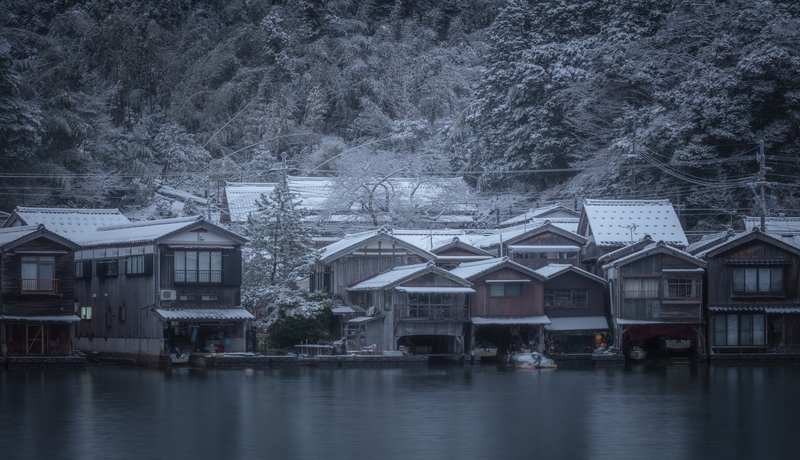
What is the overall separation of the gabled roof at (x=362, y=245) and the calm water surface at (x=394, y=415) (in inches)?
350

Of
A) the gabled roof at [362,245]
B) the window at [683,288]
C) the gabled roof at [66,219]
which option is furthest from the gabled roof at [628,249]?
the gabled roof at [66,219]

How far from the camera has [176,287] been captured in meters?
41.9

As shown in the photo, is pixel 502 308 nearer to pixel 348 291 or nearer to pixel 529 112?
pixel 348 291

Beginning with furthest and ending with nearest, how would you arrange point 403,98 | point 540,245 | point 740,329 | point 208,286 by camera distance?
point 403,98
point 540,245
point 740,329
point 208,286

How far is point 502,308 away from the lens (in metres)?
45.8

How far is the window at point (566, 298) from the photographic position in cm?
4738

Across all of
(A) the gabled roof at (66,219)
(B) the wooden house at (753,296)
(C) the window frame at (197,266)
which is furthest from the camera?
(A) the gabled roof at (66,219)

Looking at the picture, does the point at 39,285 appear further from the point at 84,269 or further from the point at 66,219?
the point at 66,219

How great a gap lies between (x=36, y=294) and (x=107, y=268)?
5675 mm

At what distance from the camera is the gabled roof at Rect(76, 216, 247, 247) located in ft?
137

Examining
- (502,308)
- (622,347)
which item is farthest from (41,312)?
(622,347)

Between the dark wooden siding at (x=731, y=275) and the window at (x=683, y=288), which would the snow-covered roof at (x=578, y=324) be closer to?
the window at (x=683, y=288)

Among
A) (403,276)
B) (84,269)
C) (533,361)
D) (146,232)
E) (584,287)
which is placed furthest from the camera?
(584,287)

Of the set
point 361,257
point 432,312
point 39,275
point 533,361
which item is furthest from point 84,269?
point 533,361
